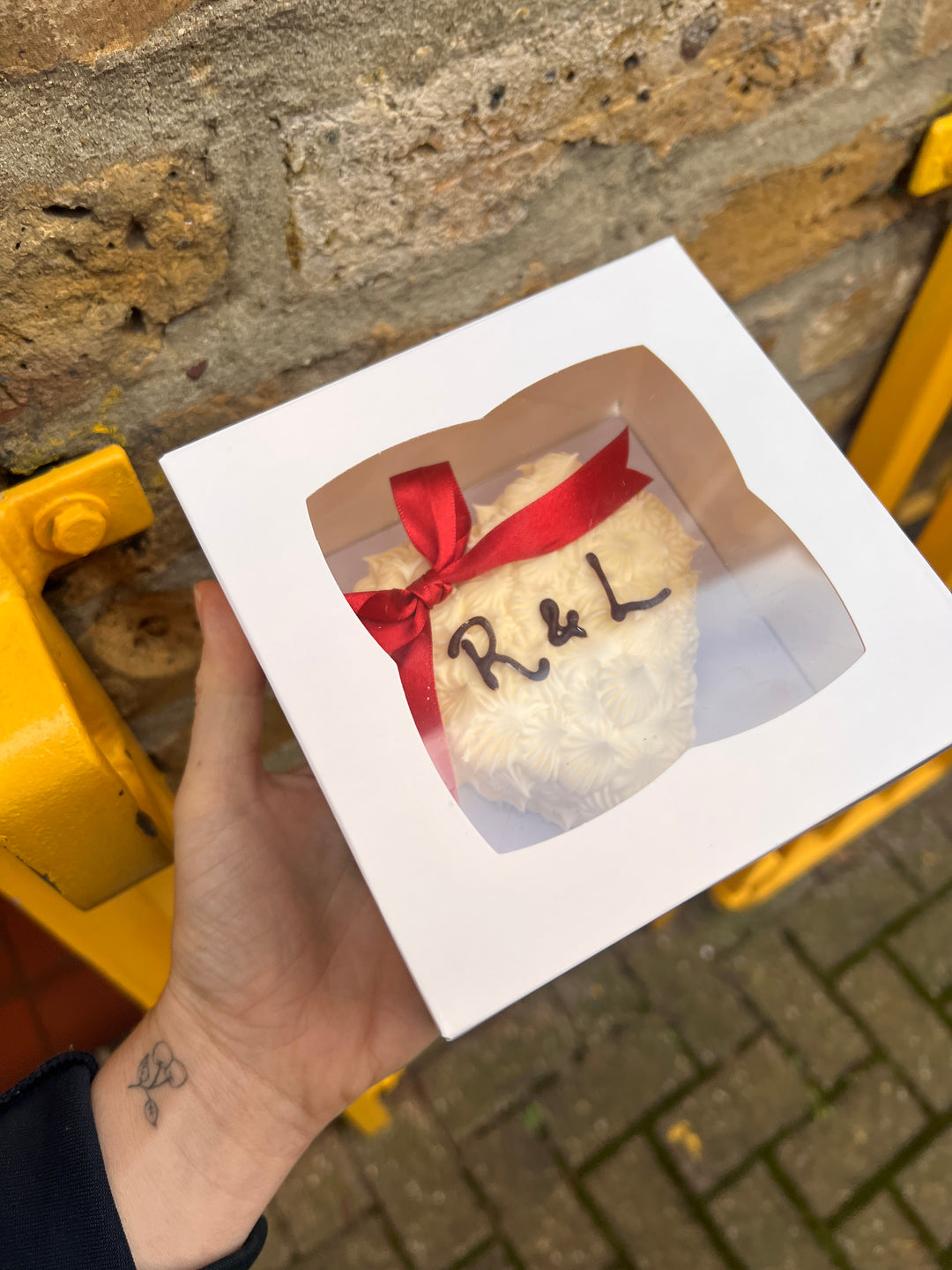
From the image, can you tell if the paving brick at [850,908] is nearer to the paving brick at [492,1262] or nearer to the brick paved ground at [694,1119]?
the brick paved ground at [694,1119]

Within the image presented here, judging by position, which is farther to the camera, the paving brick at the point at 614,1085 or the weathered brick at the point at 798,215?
the paving brick at the point at 614,1085

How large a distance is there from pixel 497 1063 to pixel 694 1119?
1.10 ft

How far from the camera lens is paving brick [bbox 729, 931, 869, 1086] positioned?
1.47 metres

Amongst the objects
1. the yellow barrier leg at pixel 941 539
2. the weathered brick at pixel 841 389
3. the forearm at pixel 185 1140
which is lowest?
the forearm at pixel 185 1140

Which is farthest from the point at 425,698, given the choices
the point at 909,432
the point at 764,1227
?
the point at 764,1227

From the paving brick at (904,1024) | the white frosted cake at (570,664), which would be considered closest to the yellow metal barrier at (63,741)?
the white frosted cake at (570,664)

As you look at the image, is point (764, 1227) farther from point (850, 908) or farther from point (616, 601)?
point (616, 601)

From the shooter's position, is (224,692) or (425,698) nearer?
(425,698)

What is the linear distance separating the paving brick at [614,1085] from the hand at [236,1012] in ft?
2.32

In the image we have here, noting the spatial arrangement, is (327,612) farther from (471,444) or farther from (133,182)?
(133,182)

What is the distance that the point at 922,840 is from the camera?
163 cm

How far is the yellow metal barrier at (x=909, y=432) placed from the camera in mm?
1057

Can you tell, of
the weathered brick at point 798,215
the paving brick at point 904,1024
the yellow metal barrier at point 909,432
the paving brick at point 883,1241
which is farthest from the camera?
the paving brick at point 904,1024

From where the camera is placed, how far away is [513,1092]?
146 centimetres
